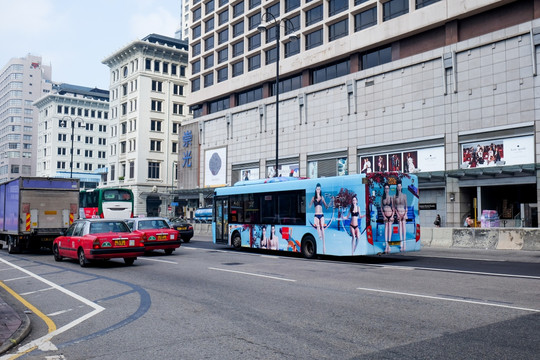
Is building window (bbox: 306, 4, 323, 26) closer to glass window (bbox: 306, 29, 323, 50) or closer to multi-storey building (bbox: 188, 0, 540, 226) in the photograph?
multi-storey building (bbox: 188, 0, 540, 226)

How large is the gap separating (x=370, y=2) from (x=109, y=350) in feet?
128

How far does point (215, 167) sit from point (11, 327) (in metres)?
51.3

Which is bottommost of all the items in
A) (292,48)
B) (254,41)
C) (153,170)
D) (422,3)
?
(153,170)

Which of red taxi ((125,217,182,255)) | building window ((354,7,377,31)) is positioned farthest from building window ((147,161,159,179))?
red taxi ((125,217,182,255))

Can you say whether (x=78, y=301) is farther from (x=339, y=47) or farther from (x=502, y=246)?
(x=339, y=47)

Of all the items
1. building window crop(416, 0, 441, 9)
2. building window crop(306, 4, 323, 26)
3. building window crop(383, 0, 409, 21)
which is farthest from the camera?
building window crop(306, 4, 323, 26)

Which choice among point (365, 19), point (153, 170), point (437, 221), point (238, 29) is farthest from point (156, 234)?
point (153, 170)

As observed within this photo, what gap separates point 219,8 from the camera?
59719 mm

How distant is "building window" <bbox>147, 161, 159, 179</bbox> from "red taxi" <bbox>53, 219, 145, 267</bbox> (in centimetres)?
6157

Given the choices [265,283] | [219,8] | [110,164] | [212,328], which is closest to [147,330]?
[212,328]

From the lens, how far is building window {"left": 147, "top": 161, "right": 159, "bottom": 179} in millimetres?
77688

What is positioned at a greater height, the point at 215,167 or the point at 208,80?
the point at 208,80

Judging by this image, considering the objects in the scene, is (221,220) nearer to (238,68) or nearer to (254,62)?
(254,62)

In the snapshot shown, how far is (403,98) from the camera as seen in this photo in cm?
3716
